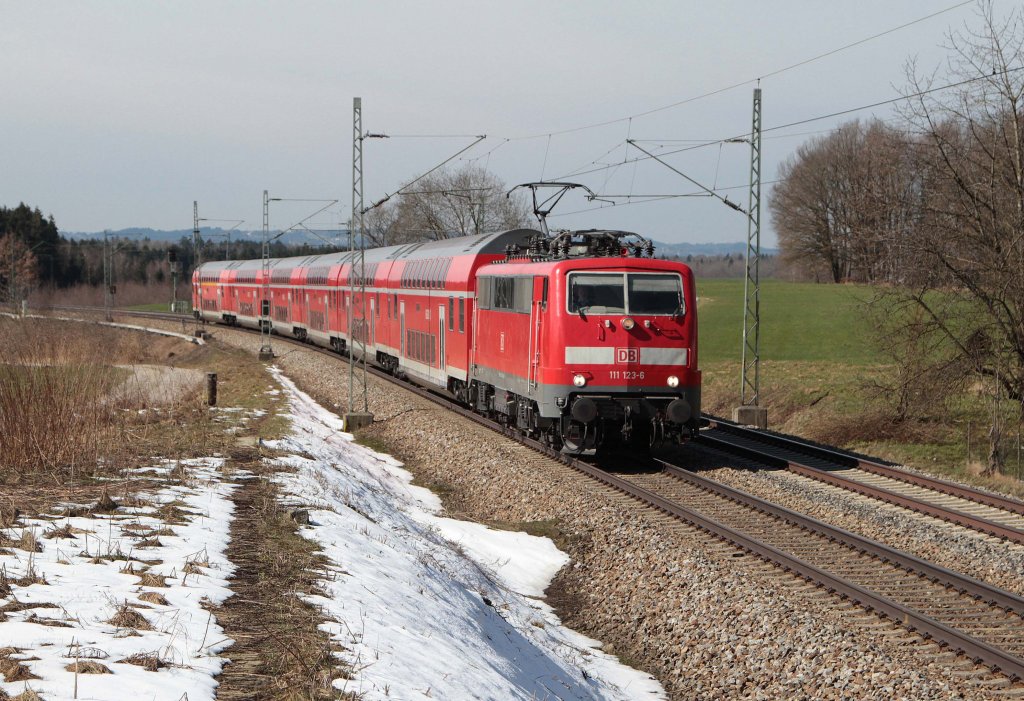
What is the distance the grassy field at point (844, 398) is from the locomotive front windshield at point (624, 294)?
6862 mm

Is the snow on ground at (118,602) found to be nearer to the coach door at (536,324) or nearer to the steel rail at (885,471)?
the coach door at (536,324)

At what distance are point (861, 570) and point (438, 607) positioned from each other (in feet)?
17.4

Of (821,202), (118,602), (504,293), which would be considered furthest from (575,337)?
(821,202)

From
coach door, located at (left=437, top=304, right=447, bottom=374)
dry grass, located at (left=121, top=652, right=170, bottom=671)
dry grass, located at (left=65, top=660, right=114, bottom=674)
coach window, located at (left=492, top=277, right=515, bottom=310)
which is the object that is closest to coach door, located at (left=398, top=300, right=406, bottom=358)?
coach door, located at (left=437, top=304, right=447, bottom=374)

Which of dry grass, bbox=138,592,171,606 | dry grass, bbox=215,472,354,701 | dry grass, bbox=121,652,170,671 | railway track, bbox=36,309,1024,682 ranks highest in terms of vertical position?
dry grass, bbox=121,652,170,671

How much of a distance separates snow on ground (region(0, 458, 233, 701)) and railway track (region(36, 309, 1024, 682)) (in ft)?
20.1

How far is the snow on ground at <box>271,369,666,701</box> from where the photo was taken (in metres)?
7.08

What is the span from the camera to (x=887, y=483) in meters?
17.3

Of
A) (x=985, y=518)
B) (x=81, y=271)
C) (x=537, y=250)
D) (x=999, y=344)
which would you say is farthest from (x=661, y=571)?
(x=81, y=271)

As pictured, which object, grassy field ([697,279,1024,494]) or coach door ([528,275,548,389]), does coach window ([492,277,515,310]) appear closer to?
coach door ([528,275,548,389])

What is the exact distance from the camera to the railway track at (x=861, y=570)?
936cm

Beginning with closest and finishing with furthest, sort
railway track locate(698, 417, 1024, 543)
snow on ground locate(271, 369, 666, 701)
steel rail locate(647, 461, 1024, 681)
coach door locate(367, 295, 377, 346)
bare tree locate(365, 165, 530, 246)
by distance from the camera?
snow on ground locate(271, 369, 666, 701) < steel rail locate(647, 461, 1024, 681) < railway track locate(698, 417, 1024, 543) < coach door locate(367, 295, 377, 346) < bare tree locate(365, 165, 530, 246)

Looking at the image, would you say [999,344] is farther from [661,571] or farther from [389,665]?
[389,665]

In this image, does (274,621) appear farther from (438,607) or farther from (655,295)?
(655,295)
